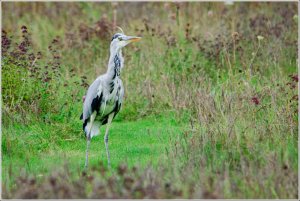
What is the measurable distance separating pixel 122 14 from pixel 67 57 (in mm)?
3060

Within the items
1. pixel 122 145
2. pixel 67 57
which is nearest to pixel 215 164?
pixel 122 145

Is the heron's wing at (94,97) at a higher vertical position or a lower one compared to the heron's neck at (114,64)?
lower

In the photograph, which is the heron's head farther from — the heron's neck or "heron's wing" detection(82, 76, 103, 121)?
"heron's wing" detection(82, 76, 103, 121)

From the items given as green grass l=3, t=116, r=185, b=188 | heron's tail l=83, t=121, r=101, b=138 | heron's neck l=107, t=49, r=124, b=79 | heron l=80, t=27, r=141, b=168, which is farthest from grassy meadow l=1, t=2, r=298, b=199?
heron's neck l=107, t=49, r=124, b=79

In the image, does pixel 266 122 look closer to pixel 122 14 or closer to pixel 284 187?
pixel 284 187

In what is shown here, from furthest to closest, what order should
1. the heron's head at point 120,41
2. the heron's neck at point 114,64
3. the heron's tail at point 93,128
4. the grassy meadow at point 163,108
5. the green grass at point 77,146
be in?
1. the heron's tail at point 93,128
2. the heron's head at point 120,41
3. the heron's neck at point 114,64
4. the green grass at point 77,146
5. the grassy meadow at point 163,108

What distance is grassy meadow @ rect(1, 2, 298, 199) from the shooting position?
561 centimetres

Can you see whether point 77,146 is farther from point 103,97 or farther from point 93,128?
point 103,97

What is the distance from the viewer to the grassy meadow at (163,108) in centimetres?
561

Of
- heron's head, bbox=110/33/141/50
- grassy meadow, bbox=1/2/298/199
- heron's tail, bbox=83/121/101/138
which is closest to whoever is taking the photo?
grassy meadow, bbox=1/2/298/199

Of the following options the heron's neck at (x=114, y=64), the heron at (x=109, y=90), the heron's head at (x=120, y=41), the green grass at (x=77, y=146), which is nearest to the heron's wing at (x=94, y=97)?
the heron at (x=109, y=90)

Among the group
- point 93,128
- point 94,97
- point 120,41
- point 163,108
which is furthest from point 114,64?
point 163,108

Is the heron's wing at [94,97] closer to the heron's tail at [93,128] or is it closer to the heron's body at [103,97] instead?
the heron's body at [103,97]

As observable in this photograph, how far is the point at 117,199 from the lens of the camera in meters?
5.12
